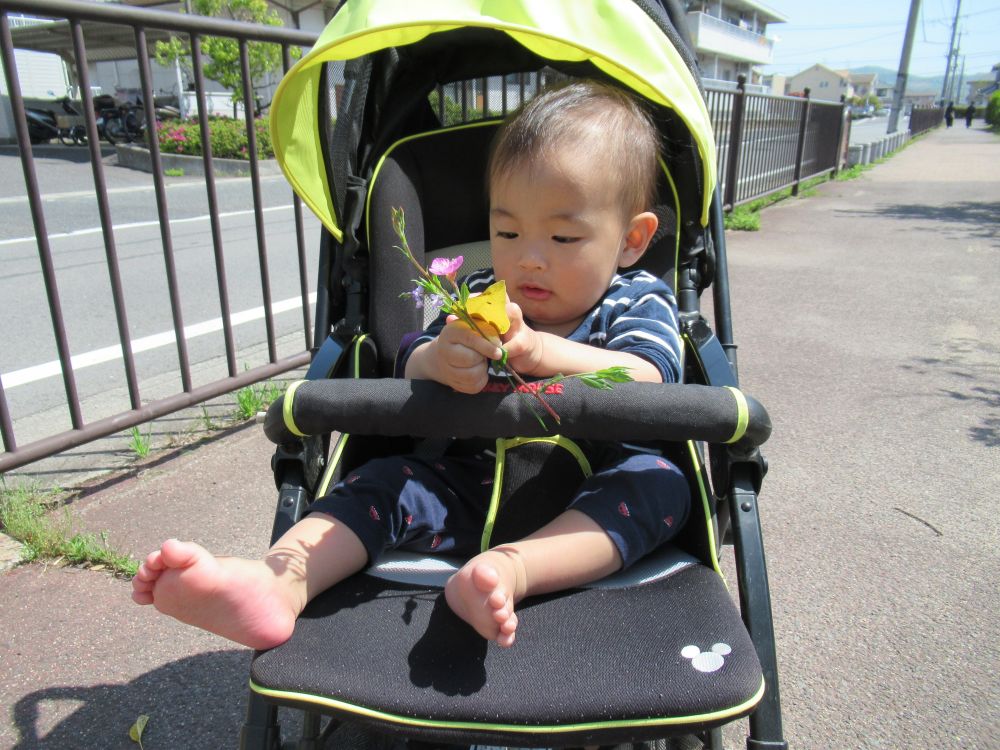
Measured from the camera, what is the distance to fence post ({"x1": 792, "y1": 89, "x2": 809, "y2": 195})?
11.6m

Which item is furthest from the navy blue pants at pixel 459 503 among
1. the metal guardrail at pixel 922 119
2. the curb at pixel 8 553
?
the metal guardrail at pixel 922 119

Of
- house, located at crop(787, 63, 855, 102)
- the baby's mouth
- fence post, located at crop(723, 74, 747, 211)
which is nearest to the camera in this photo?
the baby's mouth

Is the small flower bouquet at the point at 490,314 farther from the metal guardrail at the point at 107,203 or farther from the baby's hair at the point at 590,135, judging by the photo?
the metal guardrail at the point at 107,203

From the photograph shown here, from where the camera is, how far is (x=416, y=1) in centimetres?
149

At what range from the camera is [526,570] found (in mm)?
1361

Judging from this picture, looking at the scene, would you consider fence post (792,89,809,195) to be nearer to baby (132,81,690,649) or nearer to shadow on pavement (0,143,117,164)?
baby (132,81,690,649)

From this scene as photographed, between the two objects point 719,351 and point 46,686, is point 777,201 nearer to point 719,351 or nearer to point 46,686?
point 719,351

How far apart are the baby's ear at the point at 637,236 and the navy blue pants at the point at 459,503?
57 centimetres

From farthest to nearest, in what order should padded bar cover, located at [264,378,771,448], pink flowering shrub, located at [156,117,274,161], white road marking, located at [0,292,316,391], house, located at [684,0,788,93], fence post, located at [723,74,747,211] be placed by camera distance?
house, located at [684,0,788,93] < pink flowering shrub, located at [156,117,274,161] < fence post, located at [723,74,747,211] < white road marking, located at [0,292,316,391] < padded bar cover, located at [264,378,771,448]

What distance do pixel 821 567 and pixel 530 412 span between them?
1734mm

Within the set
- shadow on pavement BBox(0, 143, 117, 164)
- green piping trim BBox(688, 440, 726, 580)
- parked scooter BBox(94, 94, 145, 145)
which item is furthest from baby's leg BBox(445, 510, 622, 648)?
parked scooter BBox(94, 94, 145, 145)

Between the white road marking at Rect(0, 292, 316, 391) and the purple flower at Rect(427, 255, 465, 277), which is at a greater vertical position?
the purple flower at Rect(427, 255, 465, 277)

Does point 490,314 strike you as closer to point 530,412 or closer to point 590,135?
point 530,412

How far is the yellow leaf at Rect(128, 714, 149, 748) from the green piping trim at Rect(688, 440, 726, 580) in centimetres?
142
